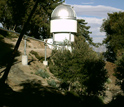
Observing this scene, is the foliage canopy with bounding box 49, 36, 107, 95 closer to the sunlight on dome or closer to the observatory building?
the observatory building

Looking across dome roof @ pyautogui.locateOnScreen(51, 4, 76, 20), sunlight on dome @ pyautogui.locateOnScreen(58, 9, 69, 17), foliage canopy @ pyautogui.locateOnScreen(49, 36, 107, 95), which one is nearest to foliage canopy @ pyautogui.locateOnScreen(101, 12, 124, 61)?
dome roof @ pyautogui.locateOnScreen(51, 4, 76, 20)

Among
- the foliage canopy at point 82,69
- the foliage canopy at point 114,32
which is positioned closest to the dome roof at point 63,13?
the foliage canopy at point 82,69

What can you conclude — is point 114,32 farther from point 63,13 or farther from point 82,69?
point 82,69

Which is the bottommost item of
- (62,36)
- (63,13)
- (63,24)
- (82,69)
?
(82,69)

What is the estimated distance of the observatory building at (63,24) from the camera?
32.2 metres

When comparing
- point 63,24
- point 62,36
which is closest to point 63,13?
point 63,24

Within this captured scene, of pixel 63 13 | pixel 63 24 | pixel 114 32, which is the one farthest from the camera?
pixel 114 32

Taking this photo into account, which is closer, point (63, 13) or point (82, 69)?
point (82, 69)

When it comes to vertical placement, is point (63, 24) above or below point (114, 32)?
above

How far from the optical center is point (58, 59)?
1962 centimetres

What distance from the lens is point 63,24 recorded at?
32000 mm

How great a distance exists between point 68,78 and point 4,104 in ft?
39.0

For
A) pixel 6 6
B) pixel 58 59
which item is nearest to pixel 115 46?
pixel 6 6

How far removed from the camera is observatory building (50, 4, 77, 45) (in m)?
32.2
